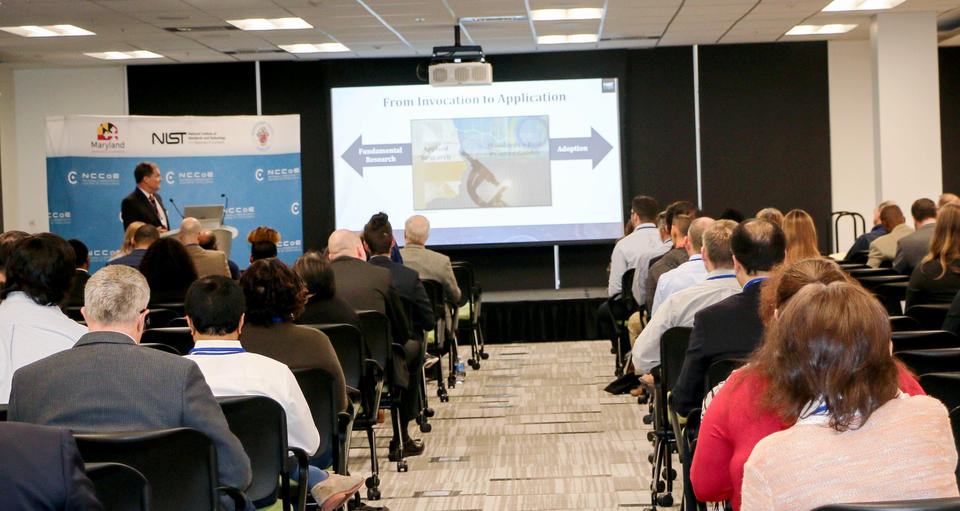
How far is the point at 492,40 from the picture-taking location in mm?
11641

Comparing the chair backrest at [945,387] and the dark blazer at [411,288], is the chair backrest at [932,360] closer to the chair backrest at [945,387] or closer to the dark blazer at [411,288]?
the chair backrest at [945,387]

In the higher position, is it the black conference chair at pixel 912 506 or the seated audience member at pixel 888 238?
the seated audience member at pixel 888 238

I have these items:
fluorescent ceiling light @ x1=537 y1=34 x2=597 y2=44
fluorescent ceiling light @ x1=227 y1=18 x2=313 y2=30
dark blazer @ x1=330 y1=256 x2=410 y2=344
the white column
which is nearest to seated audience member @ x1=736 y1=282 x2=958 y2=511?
dark blazer @ x1=330 y1=256 x2=410 y2=344

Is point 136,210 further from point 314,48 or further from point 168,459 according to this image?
point 168,459

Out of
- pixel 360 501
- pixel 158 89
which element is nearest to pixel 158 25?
pixel 158 89

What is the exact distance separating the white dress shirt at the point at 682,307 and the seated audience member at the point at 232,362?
1.55 meters

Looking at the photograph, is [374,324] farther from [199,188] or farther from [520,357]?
[199,188]

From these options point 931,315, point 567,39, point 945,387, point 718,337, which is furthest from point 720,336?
point 567,39

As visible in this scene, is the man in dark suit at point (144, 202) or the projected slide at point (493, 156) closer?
the man in dark suit at point (144, 202)

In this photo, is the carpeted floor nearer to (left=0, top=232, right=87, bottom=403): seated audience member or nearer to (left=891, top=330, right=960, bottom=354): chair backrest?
(left=891, top=330, right=960, bottom=354): chair backrest

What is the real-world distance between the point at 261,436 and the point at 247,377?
0.22 meters

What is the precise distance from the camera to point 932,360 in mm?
3453

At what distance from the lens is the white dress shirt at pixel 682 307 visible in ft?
13.3

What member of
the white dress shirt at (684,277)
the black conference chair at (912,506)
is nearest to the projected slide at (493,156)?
the white dress shirt at (684,277)
